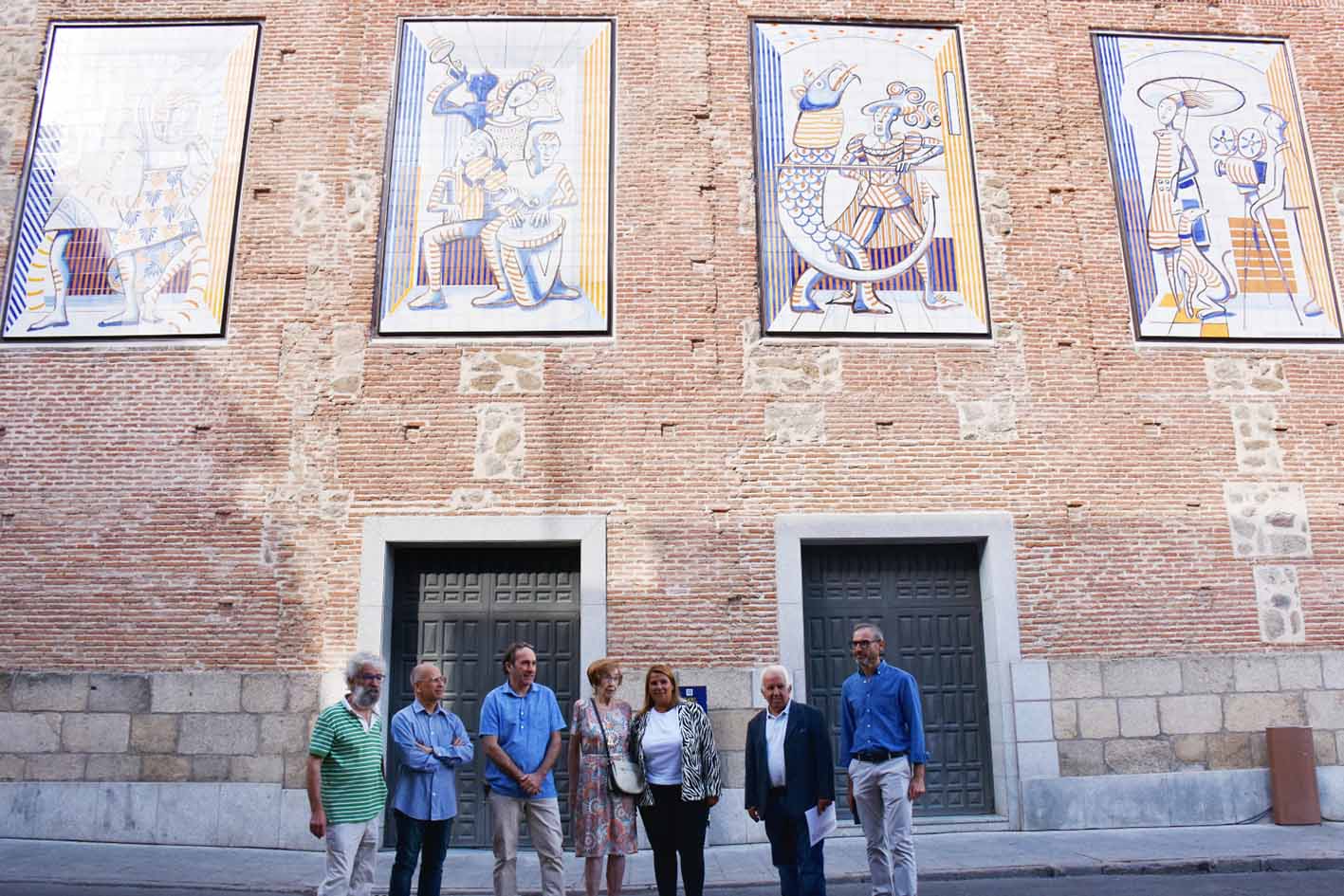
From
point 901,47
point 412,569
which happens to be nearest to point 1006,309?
point 901,47

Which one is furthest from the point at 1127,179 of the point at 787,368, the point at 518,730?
the point at 518,730

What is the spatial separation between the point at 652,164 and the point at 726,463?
3.57m

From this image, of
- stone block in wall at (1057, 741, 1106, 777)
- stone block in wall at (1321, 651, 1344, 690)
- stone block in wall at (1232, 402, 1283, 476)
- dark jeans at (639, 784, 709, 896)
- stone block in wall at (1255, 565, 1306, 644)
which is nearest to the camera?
dark jeans at (639, 784, 709, 896)

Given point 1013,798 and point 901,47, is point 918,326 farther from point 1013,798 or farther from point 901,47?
point 1013,798

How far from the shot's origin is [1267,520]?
10859mm

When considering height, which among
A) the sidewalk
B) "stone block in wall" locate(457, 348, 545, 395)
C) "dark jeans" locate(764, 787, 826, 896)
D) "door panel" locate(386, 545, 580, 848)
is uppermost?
"stone block in wall" locate(457, 348, 545, 395)

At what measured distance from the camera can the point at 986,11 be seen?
12453 millimetres

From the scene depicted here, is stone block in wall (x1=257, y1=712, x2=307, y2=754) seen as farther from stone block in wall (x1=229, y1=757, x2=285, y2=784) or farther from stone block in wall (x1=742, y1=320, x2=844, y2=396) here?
stone block in wall (x1=742, y1=320, x2=844, y2=396)

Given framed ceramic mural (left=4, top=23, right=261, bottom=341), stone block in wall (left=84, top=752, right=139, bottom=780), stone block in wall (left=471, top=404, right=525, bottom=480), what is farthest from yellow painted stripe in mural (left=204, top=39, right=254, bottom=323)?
stone block in wall (left=84, top=752, right=139, bottom=780)

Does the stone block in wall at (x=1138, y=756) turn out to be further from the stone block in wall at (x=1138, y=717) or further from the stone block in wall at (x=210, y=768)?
the stone block in wall at (x=210, y=768)

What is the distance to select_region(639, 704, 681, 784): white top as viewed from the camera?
6.08 meters

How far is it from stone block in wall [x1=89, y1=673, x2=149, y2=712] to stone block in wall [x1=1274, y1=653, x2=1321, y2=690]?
11272 mm

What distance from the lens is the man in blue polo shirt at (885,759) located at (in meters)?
6.28

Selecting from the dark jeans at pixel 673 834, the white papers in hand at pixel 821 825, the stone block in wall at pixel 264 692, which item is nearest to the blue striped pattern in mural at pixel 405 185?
the stone block in wall at pixel 264 692
